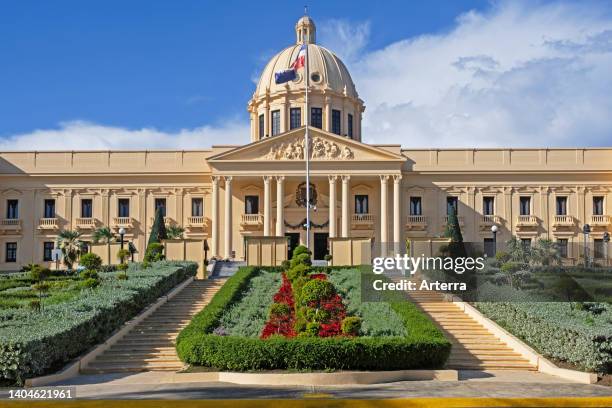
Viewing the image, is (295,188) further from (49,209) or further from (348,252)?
(49,209)

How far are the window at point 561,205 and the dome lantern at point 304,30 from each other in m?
24.8

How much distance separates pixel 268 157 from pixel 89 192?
13431 mm

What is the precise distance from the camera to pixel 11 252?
54.6m

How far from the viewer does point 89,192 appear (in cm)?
5503

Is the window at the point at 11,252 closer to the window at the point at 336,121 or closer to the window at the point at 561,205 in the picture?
the window at the point at 336,121

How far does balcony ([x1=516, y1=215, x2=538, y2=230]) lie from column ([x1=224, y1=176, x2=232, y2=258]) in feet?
66.6

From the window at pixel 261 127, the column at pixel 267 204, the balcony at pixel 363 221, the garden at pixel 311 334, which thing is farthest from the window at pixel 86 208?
the garden at pixel 311 334

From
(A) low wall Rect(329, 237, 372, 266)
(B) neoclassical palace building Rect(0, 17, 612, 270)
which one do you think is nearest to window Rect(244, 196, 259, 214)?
(B) neoclassical palace building Rect(0, 17, 612, 270)

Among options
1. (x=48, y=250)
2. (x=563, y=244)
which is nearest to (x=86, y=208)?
(x=48, y=250)

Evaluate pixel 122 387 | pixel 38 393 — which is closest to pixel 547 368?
pixel 122 387

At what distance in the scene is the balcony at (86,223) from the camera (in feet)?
178

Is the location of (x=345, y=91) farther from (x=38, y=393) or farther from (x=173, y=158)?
(x=38, y=393)

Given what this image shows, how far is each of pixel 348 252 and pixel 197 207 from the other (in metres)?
19.4

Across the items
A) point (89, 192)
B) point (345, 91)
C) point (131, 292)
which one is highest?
point (345, 91)
